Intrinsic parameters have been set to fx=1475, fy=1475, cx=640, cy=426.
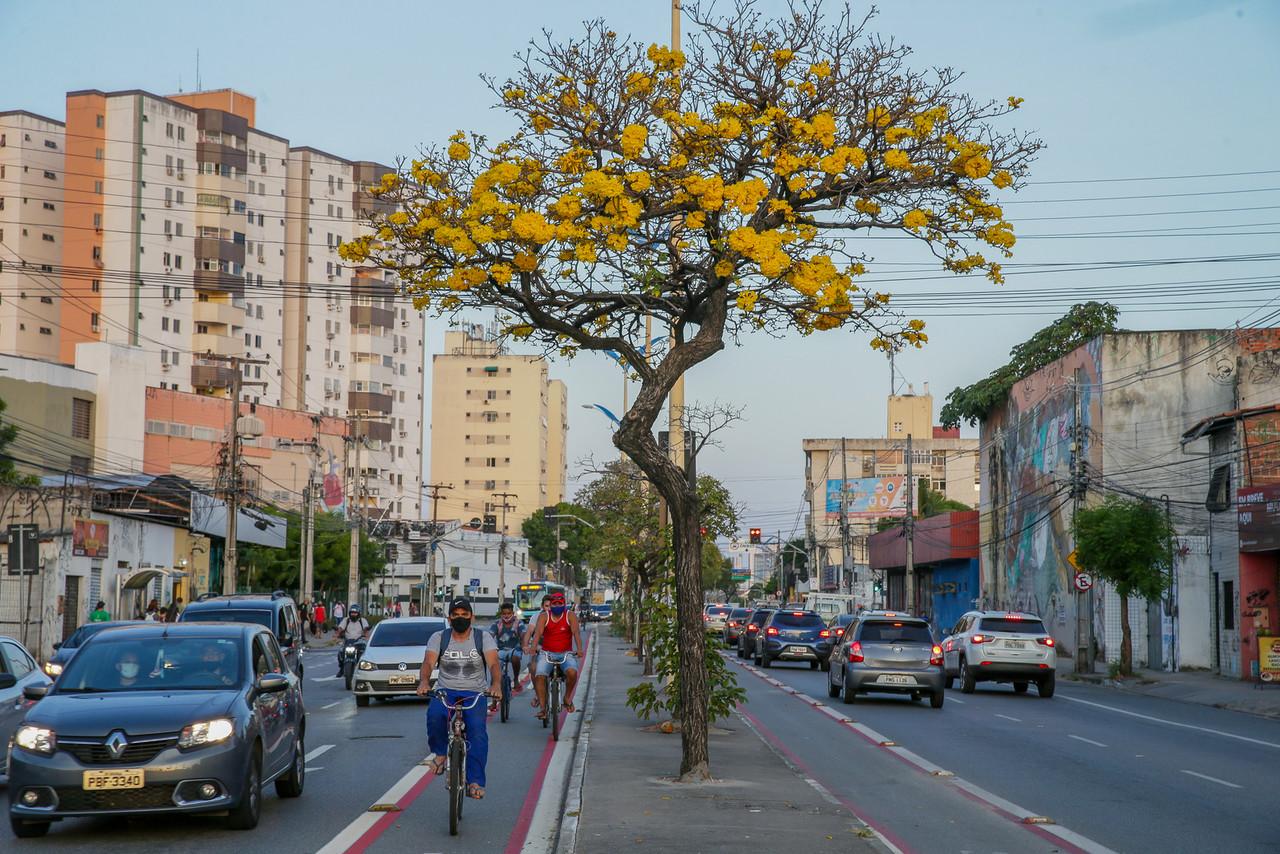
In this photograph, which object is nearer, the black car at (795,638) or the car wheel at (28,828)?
the car wheel at (28,828)

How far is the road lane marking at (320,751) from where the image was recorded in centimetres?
1696

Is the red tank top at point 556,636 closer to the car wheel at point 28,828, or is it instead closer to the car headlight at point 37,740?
the car wheel at point 28,828

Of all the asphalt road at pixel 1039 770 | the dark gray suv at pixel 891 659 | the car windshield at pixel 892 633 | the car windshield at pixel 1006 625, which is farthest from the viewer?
the car windshield at pixel 1006 625

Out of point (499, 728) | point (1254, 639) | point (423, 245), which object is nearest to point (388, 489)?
point (1254, 639)

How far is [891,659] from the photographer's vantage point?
27109mm

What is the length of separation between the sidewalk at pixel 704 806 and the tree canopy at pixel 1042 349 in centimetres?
5588

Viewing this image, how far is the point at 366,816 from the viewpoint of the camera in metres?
12.1

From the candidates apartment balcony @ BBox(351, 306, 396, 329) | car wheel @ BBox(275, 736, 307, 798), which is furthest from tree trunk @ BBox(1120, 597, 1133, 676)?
apartment balcony @ BBox(351, 306, 396, 329)

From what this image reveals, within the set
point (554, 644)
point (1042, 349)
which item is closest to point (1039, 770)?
point (554, 644)

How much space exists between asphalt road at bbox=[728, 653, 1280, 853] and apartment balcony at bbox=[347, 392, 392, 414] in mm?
96270

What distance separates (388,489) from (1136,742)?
109 metres

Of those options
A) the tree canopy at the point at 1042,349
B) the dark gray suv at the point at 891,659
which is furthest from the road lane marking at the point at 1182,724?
the tree canopy at the point at 1042,349

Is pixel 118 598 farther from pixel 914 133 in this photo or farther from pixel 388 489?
pixel 388 489

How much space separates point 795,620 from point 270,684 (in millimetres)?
33349
